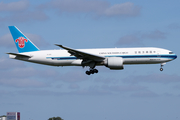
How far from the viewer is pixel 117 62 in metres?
52.1

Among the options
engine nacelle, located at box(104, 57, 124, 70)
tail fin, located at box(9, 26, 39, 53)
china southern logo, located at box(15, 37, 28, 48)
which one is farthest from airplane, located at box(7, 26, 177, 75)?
china southern logo, located at box(15, 37, 28, 48)

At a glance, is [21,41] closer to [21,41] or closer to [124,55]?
[21,41]

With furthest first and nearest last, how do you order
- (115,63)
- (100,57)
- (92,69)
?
1. (92,69)
2. (100,57)
3. (115,63)

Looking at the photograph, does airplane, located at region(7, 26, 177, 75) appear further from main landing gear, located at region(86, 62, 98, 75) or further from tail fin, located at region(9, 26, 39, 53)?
tail fin, located at region(9, 26, 39, 53)

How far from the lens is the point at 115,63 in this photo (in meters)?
52.1

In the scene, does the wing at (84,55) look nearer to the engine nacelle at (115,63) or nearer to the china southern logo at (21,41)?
the engine nacelle at (115,63)

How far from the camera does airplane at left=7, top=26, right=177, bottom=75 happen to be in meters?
52.4

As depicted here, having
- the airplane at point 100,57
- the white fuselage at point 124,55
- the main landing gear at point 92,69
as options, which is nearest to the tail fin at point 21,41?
the airplane at point 100,57

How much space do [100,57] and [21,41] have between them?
1463 cm

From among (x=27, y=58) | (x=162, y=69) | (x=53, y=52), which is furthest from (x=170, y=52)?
(x=27, y=58)

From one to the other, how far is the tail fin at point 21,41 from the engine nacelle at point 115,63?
501 inches

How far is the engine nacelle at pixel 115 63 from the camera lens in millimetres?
52062

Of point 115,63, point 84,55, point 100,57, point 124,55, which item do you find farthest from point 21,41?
point 124,55

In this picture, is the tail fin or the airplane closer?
the airplane
